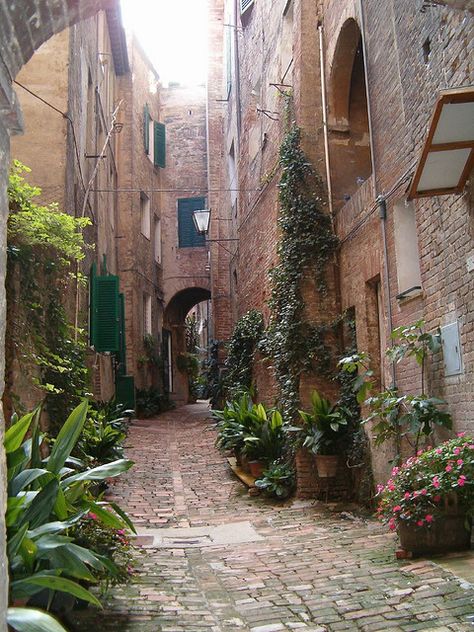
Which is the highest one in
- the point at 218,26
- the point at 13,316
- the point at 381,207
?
the point at 218,26

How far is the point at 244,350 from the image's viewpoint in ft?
42.5

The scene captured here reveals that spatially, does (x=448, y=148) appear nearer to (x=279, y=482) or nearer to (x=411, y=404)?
(x=411, y=404)

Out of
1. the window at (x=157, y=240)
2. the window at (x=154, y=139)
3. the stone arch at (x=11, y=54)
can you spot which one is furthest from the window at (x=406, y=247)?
the window at (x=157, y=240)

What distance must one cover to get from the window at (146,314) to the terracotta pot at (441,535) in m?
15.1

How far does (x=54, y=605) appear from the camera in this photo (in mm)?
3492

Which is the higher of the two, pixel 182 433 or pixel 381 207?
pixel 381 207

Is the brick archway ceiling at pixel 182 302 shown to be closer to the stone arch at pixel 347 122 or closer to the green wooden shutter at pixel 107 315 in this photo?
the green wooden shutter at pixel 107 315

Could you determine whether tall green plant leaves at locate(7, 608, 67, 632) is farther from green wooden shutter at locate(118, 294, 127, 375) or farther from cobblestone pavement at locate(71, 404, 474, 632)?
green wooden shutter at locate(118, 294, 127, 375)

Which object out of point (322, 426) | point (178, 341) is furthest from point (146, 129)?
point (322, 426)

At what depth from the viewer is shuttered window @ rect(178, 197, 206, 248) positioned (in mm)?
22469

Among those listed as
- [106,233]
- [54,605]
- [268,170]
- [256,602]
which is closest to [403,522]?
[256,602]

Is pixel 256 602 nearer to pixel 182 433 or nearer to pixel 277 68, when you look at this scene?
pixel 277 68

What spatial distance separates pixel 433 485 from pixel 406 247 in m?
2.80

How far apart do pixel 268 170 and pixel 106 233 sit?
5.51 metres
